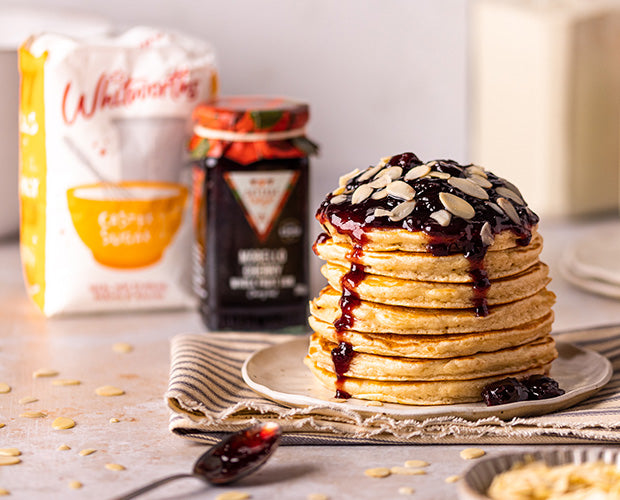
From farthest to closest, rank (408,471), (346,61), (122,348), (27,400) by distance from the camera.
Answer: (346,61) < (122,348) < (27,400) < (408,471)

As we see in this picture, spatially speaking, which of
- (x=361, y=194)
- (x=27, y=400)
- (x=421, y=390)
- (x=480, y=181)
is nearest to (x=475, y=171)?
(x=480, y=181)

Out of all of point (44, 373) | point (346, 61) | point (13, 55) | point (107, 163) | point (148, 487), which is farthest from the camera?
point (346, 61)

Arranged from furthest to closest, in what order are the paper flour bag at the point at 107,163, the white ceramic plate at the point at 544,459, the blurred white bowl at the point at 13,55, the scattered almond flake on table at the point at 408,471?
1. the blurred white bowl at the point at 13,55
2. the paper flour bag at the point at 107,163
3. the scattered almond flake on table at the point at 408,471
4. the white ceramic plate at the point at 544,459

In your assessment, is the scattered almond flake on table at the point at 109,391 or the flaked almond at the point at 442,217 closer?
the flaked almond at the point at 442,217

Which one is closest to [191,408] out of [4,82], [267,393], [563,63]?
[267,393]

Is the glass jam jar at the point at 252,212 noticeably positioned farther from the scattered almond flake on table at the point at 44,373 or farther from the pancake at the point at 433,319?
the pancake at the point at 433,319

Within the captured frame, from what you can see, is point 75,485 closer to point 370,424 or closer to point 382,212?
point 370,424

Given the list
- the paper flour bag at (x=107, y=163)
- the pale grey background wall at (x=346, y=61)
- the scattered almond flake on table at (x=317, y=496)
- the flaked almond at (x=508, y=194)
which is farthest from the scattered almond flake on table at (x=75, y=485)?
the pale grey background wall at (x=346, y=61)

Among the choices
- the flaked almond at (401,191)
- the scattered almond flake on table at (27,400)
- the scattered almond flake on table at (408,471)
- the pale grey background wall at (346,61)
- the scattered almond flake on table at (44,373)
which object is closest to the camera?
the scattered almond flake on table at (408,471)
